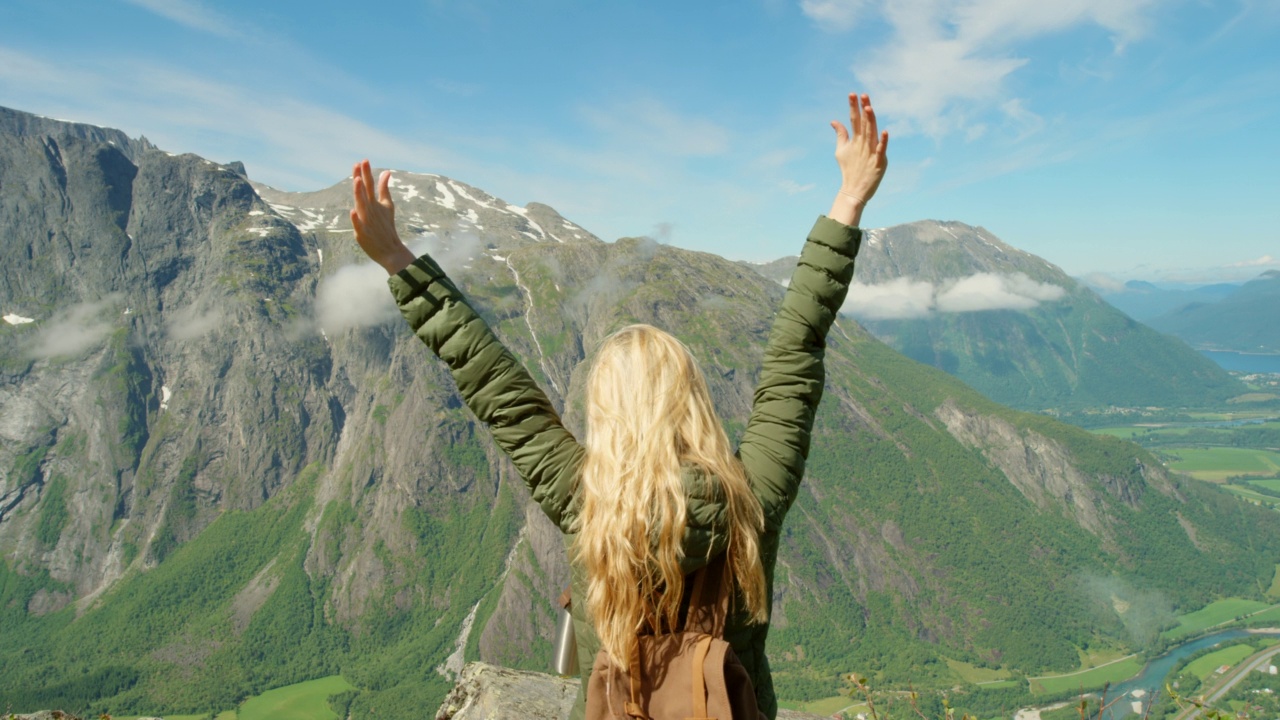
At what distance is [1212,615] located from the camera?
554 ft

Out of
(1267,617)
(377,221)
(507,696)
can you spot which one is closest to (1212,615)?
(1267,617)

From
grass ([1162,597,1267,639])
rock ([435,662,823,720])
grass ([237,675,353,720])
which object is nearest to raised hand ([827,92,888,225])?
rock ([435,662,823,720])

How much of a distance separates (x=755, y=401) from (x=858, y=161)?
6.65ft

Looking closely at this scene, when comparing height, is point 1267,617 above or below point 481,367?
below

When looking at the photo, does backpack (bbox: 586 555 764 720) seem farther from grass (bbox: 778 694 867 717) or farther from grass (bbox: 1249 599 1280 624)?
grass (bbox: 1249 599 1280 624)

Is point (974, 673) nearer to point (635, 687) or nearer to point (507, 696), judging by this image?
point (507, 696)

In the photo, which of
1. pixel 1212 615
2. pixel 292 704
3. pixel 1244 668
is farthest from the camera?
pixel 1212 615

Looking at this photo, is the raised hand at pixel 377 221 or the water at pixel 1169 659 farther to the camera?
the water at pixel 1169 659

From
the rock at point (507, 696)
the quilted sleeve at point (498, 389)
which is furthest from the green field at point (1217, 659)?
the quilted sleeve at point (498, 389)

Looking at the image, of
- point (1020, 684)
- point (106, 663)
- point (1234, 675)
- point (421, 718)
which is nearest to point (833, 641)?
point (1020, 684)

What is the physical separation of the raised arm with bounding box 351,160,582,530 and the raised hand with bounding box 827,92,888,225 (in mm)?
2428

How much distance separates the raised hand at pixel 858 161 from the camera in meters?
4.87

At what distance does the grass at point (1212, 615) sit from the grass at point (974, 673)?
41.7 m

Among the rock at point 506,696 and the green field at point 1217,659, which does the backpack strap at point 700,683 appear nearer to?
the rock at point 506,696
